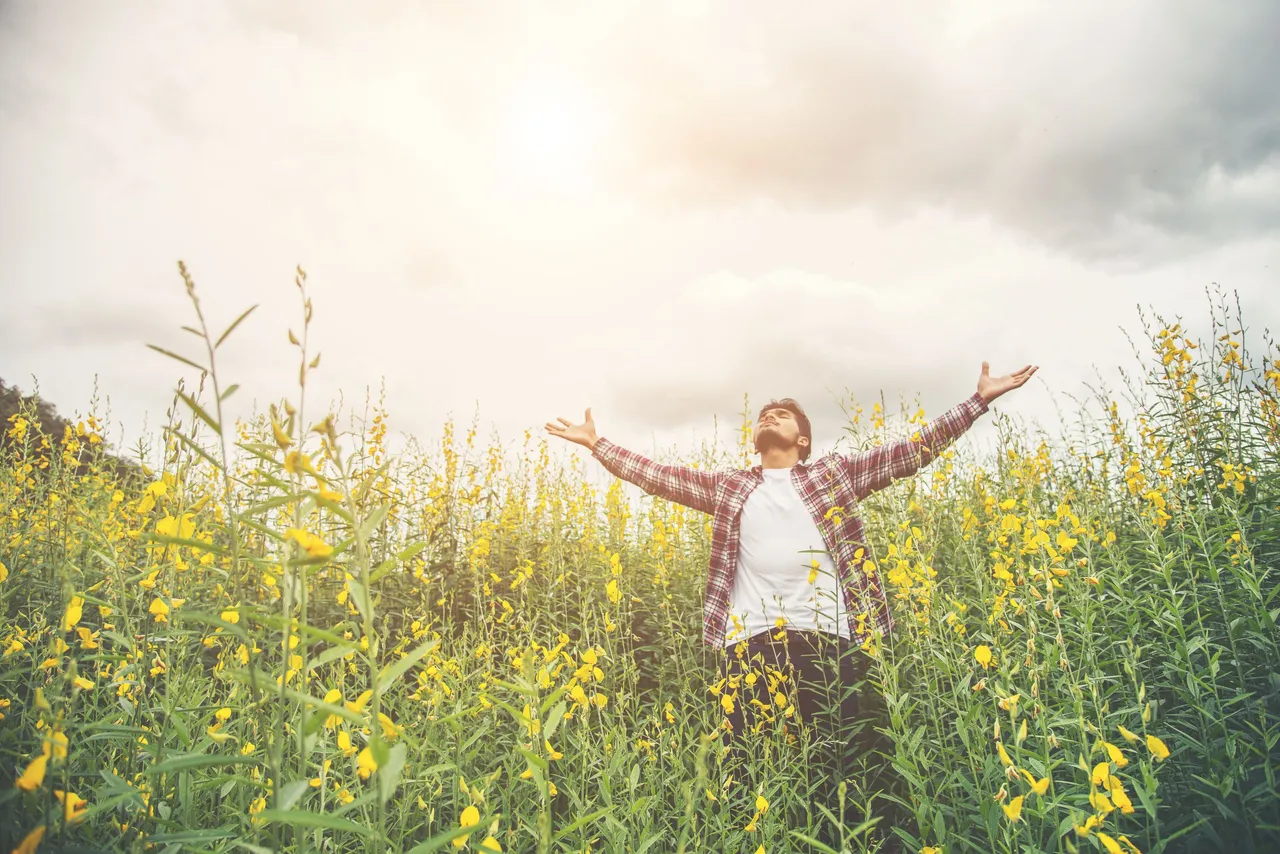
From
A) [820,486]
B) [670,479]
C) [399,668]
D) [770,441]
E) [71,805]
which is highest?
[770,441]

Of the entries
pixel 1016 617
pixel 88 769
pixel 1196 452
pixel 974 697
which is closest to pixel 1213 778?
pixel 974 697

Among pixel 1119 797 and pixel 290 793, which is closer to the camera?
pixel 290 793

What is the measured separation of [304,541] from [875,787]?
3.15 meters

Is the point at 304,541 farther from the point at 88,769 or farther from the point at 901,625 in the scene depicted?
the point at 901,625

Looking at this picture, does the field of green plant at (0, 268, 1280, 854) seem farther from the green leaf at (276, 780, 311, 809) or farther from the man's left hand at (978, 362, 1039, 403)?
the man's left hand at (978, 362, 1039, 403)

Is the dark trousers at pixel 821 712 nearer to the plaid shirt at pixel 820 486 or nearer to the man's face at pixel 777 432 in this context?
the plaid shirt at pixel 820 486

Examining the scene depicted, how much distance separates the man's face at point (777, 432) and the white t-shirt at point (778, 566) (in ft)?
0.88

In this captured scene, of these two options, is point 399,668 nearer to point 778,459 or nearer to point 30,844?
point 30,844

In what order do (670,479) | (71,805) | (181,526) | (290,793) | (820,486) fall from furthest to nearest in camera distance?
1. (670,479)
2. (820,486)
3. (181,526)
4. (71,805)
5. (290,793)

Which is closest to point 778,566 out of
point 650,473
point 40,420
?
point 650,473

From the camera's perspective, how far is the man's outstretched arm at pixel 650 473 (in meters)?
4.18

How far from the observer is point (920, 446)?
12.5 ft

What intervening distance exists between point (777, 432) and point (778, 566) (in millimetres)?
912

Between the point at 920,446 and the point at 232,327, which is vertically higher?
the point at 920,446
